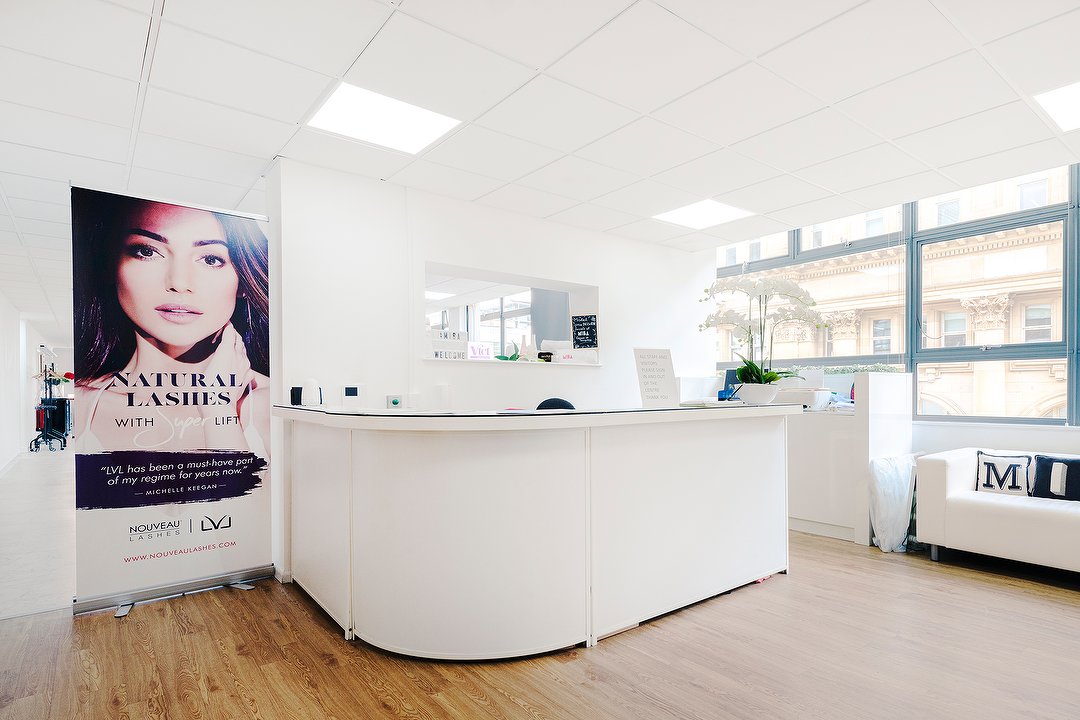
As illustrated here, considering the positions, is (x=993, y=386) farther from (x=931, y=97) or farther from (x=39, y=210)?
(x=39, y=210)

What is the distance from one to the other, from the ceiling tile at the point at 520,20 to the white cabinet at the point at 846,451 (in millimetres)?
3333

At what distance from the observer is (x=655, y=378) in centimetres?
325

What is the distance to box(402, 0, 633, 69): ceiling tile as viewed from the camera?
2.29 m

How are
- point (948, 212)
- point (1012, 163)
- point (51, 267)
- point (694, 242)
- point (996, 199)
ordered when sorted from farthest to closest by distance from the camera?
1. point (51, 267)
2. point (694, 242)
3. point (948, 212)
4. point (996, 199)
5. point (1012, 163)

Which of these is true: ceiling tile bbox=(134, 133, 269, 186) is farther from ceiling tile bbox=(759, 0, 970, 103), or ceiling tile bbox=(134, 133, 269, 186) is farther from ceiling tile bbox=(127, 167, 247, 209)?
ceiling tile bbox=(759, 0, 970, 103)

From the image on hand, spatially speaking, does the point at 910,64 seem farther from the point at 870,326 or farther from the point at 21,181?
the point at 21,181

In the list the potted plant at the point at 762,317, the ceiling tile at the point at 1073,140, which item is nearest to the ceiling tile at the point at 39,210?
the potted plant at the point at 762,317

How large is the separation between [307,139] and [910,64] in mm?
3163

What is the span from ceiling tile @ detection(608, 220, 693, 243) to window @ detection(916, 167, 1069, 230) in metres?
2.04

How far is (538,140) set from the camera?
3.52 meters

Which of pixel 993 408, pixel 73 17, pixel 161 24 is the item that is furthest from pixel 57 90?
Answer: pixel 993 408

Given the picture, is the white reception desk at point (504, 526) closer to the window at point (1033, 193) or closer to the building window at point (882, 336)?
the building window at point (882, 336)

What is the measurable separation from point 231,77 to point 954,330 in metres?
5.43

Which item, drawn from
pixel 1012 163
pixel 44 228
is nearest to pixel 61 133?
pixel 44 228
